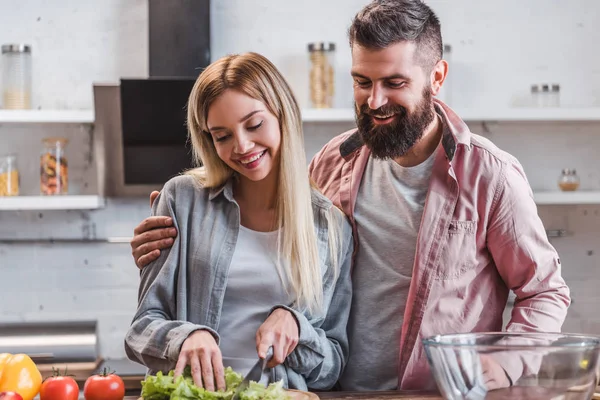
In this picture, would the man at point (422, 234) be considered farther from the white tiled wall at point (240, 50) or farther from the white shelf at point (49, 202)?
the white tiled wall at point (240, 50)

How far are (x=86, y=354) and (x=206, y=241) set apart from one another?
184 centimetres

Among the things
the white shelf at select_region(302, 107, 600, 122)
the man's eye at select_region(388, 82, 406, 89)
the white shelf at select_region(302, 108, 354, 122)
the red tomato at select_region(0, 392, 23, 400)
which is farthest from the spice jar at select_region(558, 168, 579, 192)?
the red tomato at select_region(0, 392, 23, 400)

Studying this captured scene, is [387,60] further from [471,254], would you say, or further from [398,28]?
[471,254]

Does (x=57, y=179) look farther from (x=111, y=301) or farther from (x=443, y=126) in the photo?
(x=443, y=126)

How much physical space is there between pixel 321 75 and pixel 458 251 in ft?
5.55

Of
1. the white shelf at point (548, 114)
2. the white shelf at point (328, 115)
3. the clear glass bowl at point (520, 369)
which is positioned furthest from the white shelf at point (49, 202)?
the clear glass bowl at point (520, 369)

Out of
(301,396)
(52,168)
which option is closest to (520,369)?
(301,396)

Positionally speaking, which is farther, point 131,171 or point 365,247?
point 131,171

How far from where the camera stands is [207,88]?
162cm

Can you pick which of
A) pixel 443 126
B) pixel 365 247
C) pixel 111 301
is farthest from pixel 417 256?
pixel 111 301

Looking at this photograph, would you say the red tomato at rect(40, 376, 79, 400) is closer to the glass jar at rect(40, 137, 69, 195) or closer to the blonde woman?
the blonde woman

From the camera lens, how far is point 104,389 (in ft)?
4.84

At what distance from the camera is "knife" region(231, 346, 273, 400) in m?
1.29

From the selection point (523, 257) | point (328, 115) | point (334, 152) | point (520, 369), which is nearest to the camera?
point (520, 369)
